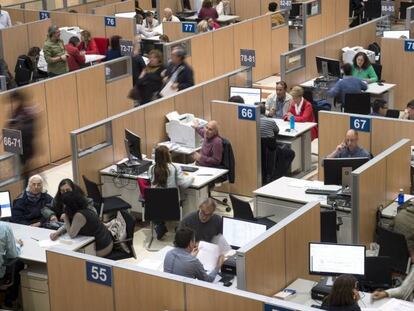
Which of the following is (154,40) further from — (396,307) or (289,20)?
(396,307)

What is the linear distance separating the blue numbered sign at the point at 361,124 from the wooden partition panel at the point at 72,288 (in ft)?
13.6

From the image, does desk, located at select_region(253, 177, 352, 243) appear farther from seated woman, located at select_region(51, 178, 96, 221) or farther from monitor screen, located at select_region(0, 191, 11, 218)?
monitor screen, located at select_region(0, 191, 11, 218)

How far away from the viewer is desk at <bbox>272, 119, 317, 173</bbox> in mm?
11133

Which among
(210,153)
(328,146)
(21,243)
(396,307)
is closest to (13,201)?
(21,243)

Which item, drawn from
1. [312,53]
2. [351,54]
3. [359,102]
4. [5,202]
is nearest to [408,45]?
[351,54]

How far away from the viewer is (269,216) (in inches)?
356

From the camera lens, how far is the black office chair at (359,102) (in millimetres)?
12016

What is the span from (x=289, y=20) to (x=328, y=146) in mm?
7794

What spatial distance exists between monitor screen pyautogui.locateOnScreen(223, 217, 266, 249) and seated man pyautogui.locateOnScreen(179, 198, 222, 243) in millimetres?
151

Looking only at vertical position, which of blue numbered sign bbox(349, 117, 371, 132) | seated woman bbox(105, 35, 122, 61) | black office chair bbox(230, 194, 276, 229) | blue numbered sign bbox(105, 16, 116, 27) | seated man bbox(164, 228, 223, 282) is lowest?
black office chair bbox(230, 194, 276, 229)

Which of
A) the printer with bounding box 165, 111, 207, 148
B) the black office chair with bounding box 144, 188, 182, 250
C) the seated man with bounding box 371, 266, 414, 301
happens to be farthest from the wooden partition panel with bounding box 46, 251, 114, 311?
the printer with bounding box 165, 111, 207, 148

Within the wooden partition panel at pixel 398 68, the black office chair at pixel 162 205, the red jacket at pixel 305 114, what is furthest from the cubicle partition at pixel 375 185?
the wooden partition panel at pixel 398 68

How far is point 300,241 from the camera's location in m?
7.23

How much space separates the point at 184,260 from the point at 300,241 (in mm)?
961
